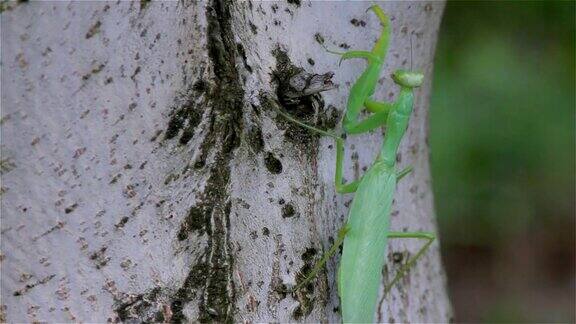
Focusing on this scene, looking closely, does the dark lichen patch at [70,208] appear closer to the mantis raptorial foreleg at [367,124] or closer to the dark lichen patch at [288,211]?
the dark lichen patch at [288,211]

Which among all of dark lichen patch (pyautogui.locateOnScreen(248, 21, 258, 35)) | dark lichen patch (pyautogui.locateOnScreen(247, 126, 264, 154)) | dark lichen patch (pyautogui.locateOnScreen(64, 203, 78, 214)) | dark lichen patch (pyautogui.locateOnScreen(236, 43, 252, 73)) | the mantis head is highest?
dark lichen patch (pyautogui.locateOnScreen(248, 21, 258, 35))

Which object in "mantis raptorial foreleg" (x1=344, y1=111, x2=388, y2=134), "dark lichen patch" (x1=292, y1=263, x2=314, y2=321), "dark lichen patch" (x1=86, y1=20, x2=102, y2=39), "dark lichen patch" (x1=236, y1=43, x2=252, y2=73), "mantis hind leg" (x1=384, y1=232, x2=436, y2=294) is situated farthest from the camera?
"mantis hind leg" (x1=384, y1=232, x2=436, y2=294)

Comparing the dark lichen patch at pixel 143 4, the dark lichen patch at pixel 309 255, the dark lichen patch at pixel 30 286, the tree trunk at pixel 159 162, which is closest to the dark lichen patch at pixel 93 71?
the tree trunk at pixel 159 162

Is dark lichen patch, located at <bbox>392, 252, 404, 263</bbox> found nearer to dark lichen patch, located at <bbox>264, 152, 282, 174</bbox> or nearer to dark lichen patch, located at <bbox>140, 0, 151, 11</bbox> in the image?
dark lichen patch, located at <bbox>264, 152, 282, 174</bbox>

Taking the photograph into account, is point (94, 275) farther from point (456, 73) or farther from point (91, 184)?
point (456, 73)

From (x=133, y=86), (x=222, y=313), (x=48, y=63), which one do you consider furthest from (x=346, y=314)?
(x=48, y=63)

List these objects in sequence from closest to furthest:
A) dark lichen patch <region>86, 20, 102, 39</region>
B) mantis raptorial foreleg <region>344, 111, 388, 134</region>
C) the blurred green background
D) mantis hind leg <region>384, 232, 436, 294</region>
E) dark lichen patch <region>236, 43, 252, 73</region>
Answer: dark lichen patch <region>86, 20, 102, 39</region>
dark lichen patch <region>236, 43, 252, 73</region>
mantis raptorial foreleg <region>344, 111, 388, 134</region>
mantis hind leg <region>384, 232, 436, 294</region>
the blurred green background

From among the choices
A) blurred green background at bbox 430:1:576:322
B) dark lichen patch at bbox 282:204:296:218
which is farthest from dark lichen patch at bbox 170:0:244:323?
blurred green background at bbox 430:1:576:322

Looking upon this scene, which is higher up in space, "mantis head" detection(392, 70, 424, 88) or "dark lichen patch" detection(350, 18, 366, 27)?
"dark lichen patch" detection(350, 18, 366, 27)
